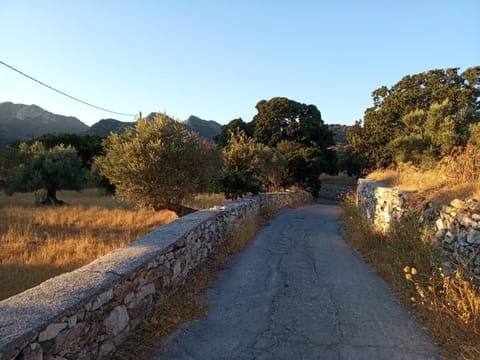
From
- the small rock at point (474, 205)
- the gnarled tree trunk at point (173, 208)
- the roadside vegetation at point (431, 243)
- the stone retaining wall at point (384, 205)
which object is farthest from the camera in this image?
the gnarled tree trunk at point (173, 208)

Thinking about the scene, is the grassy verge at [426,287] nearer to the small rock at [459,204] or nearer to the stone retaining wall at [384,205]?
the stone retaining wall at [384,205]

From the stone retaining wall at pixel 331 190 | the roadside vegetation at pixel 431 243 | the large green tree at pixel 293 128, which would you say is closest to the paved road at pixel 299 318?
the roadside vegetation at pixel 431 243

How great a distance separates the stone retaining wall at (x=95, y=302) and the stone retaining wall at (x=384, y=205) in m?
4.80

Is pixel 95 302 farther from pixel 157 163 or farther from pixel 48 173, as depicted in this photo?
pixel 48 173

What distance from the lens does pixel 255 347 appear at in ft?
11.3

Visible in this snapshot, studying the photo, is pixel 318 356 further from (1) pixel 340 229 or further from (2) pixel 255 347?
(1) pixel 340 229

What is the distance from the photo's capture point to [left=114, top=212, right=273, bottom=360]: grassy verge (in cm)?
322

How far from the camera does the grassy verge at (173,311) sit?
3225 millimetres

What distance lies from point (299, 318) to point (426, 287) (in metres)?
2.06

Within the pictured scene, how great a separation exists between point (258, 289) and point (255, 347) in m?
1.76

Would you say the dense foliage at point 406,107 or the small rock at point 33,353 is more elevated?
the dense foliage at point 406,107

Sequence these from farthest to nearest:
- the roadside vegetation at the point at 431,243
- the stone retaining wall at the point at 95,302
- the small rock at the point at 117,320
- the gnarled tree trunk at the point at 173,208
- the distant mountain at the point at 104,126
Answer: the distant mountain at the point at 104,126 < the gnarled tree trunk at the point at 173,208 < the roadside vegetation at the point at 431,243 < the small rock at the point at 117,320 < the stone retaining wall at the point at 95,302

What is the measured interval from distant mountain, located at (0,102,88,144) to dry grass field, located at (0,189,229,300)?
172 ft

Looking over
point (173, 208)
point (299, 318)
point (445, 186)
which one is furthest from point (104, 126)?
point (299, 318)
